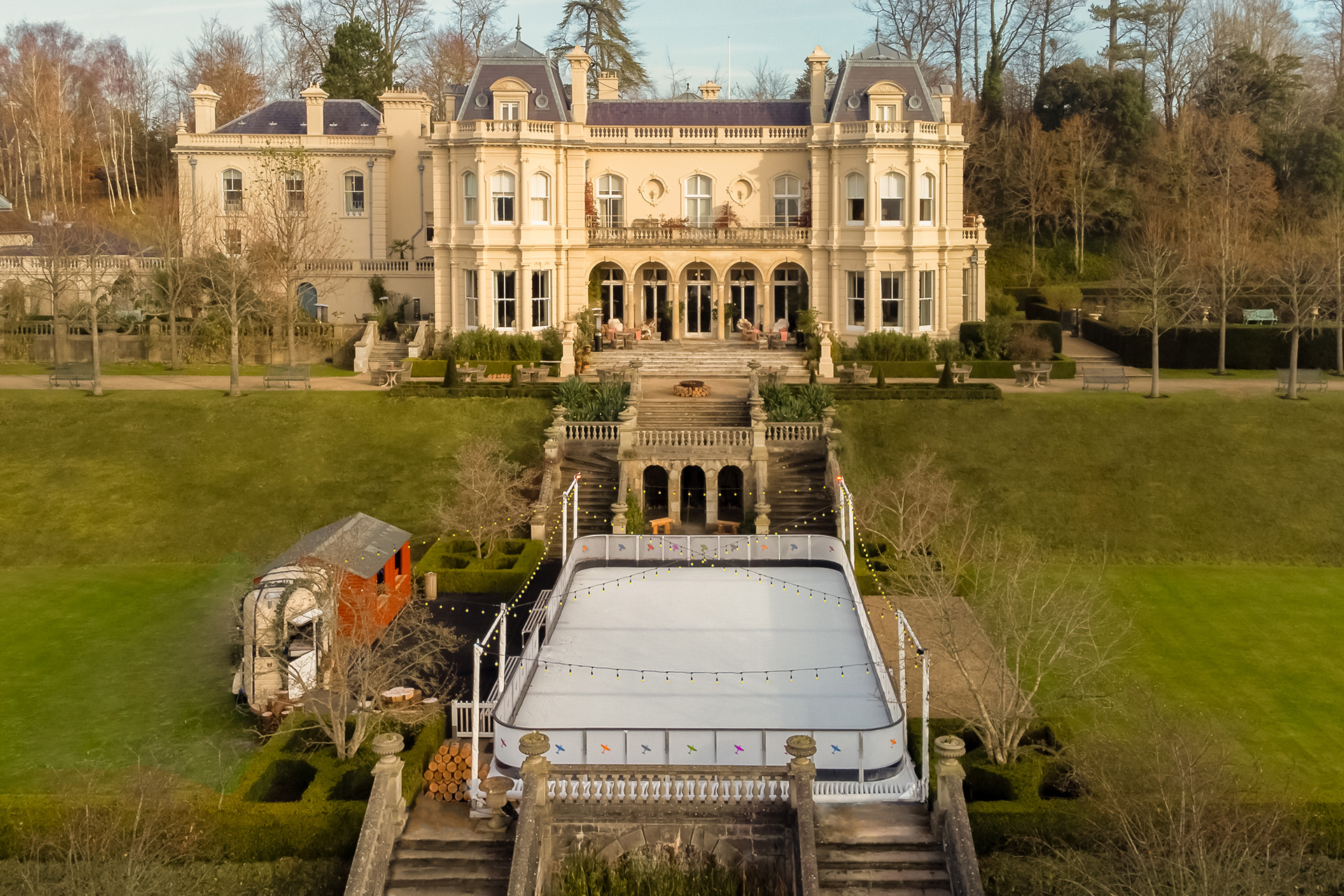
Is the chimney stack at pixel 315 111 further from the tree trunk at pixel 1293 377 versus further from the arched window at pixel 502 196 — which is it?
the tree trunk at pixel 1293 377

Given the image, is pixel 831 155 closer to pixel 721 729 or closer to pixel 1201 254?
pixel 1201 254

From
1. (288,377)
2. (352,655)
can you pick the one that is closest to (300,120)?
(288,377)

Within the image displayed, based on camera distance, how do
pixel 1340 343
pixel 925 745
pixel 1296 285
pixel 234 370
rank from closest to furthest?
pixel 925 745
pixel 234 370
pixel 1296 285
pixel 1340 343

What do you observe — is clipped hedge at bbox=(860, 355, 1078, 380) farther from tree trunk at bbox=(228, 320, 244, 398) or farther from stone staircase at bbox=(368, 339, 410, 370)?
tree trunk at bbox=(228, 320, 244, 398)

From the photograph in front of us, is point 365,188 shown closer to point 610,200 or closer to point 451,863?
point 610,200

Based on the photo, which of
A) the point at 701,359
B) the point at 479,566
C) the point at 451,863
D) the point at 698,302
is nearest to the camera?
the point at 451,863

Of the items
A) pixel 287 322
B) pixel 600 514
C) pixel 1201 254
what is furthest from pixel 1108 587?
pixel 287 322

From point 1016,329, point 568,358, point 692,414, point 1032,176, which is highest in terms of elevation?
point 1032,176
